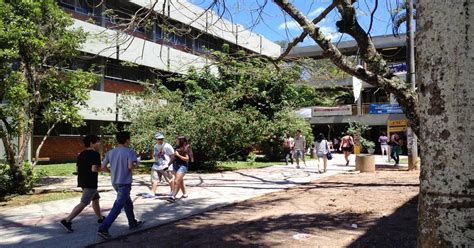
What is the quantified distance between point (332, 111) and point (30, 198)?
107ft

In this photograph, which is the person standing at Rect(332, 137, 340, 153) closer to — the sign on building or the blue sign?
the sign on building

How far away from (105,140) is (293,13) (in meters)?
14.5

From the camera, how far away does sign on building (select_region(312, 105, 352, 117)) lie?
40.7 meters

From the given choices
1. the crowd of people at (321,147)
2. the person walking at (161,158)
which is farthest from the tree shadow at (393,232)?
the crowd of people at (321,147)

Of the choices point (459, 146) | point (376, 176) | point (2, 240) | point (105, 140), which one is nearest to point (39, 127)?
point (105, 140)

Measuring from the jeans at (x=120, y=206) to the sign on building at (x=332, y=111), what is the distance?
34599 millimetres

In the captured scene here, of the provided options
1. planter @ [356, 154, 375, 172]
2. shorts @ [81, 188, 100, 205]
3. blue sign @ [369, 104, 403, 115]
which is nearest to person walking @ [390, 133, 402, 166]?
planter @ [356, 154, 375, 172]

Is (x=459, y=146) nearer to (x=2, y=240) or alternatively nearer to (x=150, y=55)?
(x=2, y=240)

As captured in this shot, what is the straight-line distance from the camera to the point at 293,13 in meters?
8.59

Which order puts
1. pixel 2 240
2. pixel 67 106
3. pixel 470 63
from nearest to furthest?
pixel 470 63, pixel 2 240, pixel 67 106

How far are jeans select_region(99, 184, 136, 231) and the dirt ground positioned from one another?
0.96 feet

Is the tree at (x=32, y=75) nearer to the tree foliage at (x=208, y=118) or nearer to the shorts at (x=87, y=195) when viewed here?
the shorts at (x=87, y=195)

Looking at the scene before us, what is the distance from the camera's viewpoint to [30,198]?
1177 cm

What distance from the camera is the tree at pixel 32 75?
11.6 m
